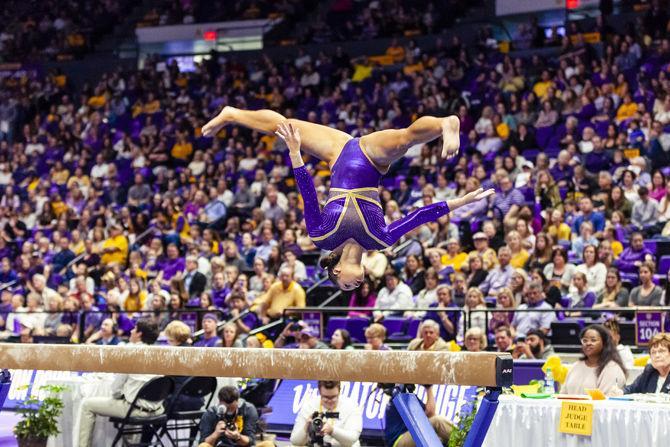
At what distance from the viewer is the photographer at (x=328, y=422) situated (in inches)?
298

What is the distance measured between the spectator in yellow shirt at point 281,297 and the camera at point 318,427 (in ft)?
14.8

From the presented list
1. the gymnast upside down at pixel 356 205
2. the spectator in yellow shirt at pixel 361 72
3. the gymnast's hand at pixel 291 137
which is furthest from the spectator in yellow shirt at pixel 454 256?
the spectator in yellow shirt at pixel 361 72

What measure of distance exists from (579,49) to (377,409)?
8664mm

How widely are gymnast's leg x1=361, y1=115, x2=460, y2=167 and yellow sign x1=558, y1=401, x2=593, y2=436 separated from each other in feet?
7.43

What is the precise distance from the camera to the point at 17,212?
18734 mm

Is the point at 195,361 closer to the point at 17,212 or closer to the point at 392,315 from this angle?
the point at 392,315

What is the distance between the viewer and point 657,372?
7.50 metres

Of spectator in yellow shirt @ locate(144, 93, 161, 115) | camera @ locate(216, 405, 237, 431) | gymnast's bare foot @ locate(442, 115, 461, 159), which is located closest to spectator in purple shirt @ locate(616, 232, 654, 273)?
camera @ locate(216, 405, 237, 431)

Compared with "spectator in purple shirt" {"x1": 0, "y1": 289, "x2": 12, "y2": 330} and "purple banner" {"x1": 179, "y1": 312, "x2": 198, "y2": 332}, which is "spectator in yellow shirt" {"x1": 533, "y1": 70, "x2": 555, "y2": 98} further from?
"spectator in purple shirt" {"x1": 0, "y1": 289, "x2": 12, "y2": 330}

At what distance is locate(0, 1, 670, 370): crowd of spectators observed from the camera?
37.7 feet

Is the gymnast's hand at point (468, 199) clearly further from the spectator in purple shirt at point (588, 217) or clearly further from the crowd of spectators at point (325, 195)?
the spectator in purple shirt at point (588, 217)

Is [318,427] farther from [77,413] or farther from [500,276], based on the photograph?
[500,276]

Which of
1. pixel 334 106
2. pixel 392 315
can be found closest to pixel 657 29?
pixel 334 106

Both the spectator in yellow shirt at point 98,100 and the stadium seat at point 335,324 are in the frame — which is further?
the spectator in yellow shirt at point 98,100
